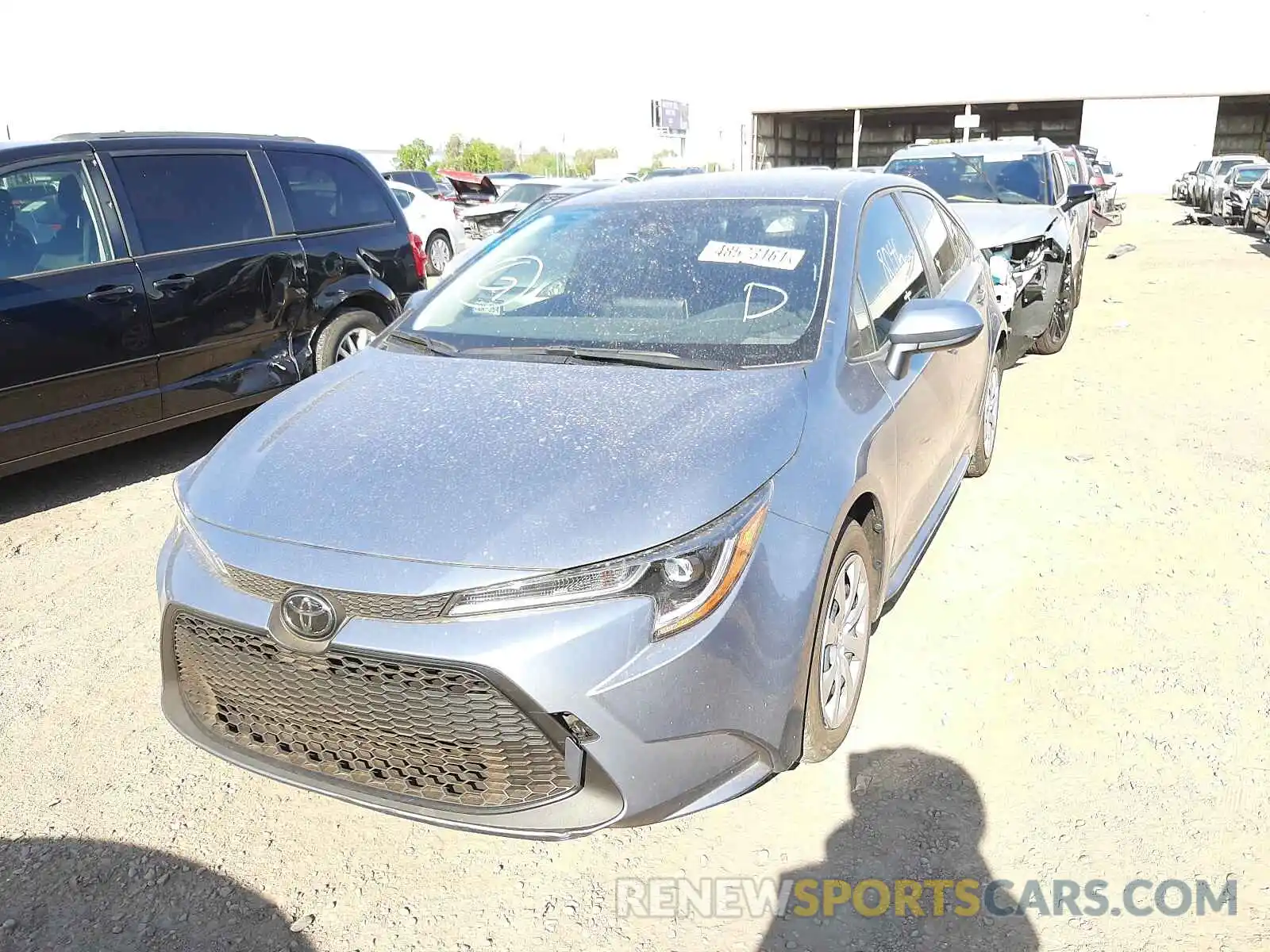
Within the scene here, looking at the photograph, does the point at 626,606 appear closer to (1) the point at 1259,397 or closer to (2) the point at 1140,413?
(2) the point at 1140,413

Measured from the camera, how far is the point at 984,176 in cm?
887

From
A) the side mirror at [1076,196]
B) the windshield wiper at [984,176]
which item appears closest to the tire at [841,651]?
the windshield wiper at [984,176]

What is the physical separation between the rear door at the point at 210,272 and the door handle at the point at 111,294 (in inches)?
4.5

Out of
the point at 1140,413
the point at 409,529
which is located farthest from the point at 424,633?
the point at 1140,413

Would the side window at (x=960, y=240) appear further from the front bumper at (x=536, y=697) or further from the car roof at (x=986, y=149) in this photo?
the car roof at (x=986, y=149)

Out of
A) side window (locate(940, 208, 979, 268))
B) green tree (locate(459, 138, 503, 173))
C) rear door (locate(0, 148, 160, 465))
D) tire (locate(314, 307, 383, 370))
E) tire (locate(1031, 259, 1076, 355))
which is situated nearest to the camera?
rear door (locate(0, 148, 160, 465))

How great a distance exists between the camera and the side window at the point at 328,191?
19.9 feet

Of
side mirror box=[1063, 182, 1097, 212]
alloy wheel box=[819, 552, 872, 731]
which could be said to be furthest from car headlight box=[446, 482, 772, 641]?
side mirror box=[1063, 182, 1097, 212]

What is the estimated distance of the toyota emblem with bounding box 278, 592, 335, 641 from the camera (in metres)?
2.15

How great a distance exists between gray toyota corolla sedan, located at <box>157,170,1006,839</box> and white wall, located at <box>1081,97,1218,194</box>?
156ft

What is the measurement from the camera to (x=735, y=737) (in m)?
2.27

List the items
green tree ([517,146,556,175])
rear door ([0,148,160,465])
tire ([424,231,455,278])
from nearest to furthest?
rear door ([0,148,160,465]) < tire ([424,231,455,278]) < green tree ([517,146,556,175])

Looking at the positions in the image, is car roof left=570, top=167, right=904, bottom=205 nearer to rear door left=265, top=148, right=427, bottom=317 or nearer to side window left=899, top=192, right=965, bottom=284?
side window left=899, top=192, right=965, bottom=284

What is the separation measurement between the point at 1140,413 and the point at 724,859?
16.6 feet
